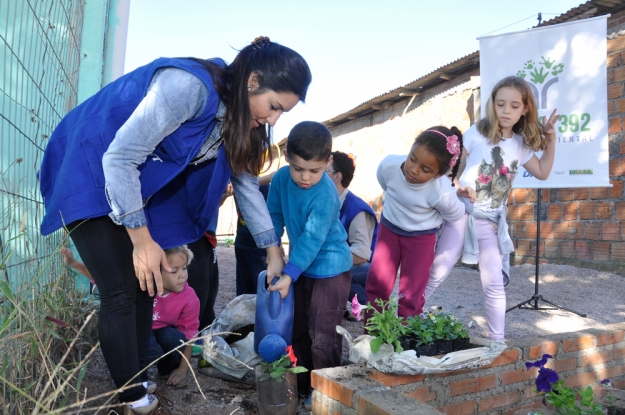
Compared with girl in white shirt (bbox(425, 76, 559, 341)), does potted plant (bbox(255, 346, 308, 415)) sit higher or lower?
lower

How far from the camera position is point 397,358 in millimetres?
2045

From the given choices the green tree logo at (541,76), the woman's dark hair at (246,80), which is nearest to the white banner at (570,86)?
the green tree logo at (541,76)

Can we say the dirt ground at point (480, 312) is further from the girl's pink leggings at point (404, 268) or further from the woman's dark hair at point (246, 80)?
the woman's dark hair at point (246, 80)

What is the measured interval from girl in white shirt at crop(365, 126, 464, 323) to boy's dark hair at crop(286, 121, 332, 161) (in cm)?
63

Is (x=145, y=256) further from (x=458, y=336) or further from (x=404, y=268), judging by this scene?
(x=404, y=268)

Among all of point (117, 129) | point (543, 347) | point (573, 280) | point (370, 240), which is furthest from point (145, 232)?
point (573, 280)

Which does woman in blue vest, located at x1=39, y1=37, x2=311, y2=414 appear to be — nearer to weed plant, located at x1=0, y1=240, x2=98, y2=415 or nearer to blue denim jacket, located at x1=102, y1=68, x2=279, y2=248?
blue denim jacket, located at x1=102, y1=68, x2=279, y2=248

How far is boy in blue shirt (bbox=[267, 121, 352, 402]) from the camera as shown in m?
2.46

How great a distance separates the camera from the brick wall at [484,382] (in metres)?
1.84

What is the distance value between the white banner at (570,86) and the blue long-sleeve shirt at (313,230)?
288 cm

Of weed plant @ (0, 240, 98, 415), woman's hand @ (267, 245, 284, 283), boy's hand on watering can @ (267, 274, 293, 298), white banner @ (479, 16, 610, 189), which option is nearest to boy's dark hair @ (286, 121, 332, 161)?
woman's hand @ (267, 245, 284, 283)

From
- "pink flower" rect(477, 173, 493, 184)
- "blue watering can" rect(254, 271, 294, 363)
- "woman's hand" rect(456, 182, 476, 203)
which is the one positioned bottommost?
"blue watering can" rect(254, 271, 294, 363)

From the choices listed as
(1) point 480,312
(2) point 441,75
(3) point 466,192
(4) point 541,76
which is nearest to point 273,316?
(3) point 466,192

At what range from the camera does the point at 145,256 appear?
174cm
